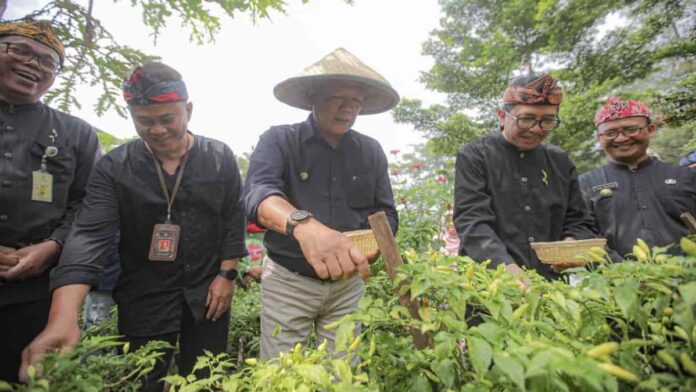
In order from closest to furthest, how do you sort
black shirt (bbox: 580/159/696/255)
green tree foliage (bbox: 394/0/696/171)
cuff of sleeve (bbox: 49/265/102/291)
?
1. cuff of sleeve (bbox: 49/265/102/291)
2. black shirt (bbox: 580/159/696/255)
3. green tree foliage (bbox: 394/0/696/171)

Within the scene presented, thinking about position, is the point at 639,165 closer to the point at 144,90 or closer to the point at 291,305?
the point at 291,305

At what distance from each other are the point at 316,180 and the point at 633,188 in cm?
256

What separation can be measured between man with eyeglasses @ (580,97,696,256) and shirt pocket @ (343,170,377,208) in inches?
76.0

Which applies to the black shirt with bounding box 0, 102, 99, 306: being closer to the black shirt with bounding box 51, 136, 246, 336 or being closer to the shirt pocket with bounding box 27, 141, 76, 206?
the shirt pocket with bounding box 27, 141, 76, 206

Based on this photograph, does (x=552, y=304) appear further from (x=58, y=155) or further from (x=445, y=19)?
(x=445, y=19)

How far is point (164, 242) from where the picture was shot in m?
2.15

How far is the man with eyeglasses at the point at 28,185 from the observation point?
1.92m

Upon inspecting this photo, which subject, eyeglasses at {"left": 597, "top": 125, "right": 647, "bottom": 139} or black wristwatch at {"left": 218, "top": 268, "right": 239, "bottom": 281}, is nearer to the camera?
black wristwatch at {"left": 218, "top": 268, "right": 239, "bottom": 281}

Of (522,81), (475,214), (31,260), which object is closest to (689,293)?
(475,214)

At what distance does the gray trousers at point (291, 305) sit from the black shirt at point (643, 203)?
7.27 ft

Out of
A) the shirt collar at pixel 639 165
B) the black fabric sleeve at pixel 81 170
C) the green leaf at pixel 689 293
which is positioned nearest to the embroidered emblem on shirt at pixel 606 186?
the shirt collar at pixel 639 165

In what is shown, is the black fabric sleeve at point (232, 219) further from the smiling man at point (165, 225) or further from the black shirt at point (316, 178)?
the black shirt at point (316, 178)

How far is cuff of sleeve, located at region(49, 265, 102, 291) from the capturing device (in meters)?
1.65

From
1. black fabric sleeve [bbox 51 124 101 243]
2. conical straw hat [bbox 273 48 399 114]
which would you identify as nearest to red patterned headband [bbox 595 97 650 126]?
conical straw hat [bbox 273 48 399 114]
